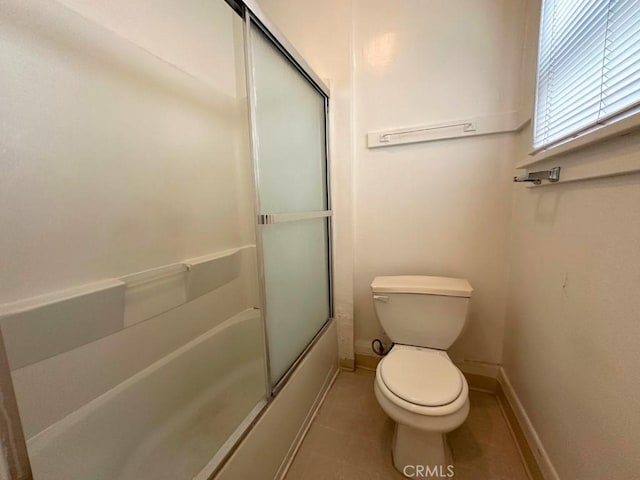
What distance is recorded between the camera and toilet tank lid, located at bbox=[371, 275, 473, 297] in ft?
4.55

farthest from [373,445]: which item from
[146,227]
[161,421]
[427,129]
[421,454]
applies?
[427,129]

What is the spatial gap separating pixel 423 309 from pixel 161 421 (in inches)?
55.8

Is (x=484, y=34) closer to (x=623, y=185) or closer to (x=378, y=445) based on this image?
(x=623, y=185)

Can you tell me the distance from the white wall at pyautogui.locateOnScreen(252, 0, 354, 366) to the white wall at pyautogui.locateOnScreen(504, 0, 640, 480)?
93 centimetres

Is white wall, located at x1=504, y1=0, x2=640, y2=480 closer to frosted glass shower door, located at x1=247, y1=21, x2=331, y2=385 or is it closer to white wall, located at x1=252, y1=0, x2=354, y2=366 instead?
white wall, located at x1=252, y1=0, x2=354, y2=366

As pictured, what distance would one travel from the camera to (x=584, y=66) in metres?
0.87

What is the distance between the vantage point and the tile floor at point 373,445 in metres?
1.18

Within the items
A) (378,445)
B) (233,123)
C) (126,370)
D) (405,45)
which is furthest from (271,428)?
(405,45)

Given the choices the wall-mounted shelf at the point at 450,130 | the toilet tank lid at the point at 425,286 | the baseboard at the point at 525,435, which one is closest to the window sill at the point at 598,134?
the wall-mounted shelf at the point at 450,130

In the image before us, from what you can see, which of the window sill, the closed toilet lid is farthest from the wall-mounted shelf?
the closed toilet lid

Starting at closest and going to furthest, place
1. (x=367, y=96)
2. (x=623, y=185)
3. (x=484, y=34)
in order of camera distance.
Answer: (x=623, y=185) < (x=484, y=34) < (x=367, y=96)

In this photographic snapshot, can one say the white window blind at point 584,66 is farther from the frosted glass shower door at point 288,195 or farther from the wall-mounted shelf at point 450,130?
the frosted glass shower door at point 288,195

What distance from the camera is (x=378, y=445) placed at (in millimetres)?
1304

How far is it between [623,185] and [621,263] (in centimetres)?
21
